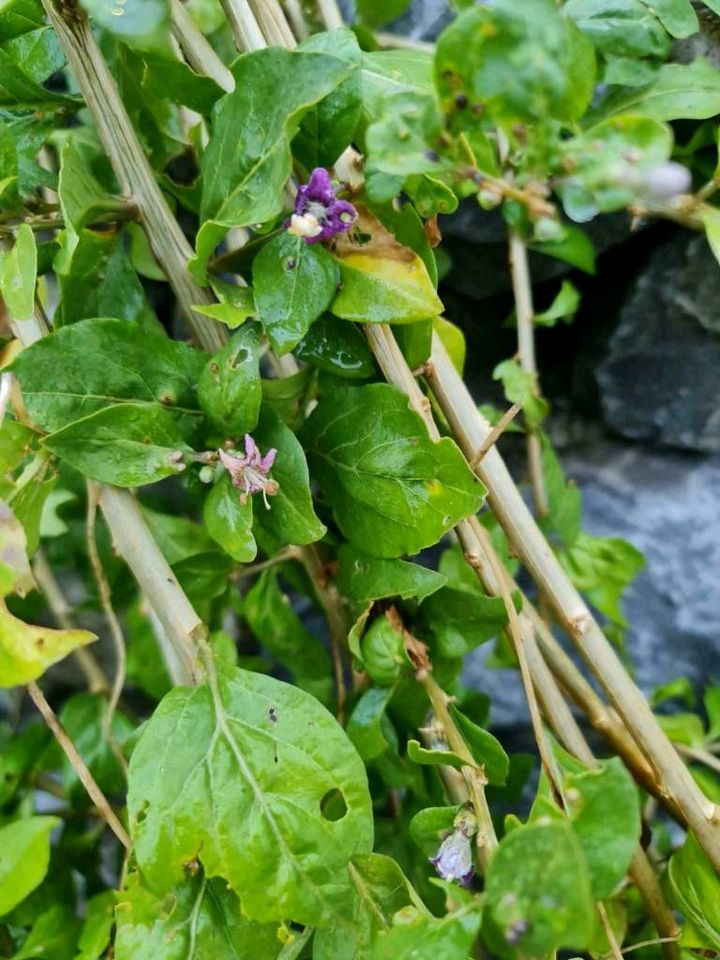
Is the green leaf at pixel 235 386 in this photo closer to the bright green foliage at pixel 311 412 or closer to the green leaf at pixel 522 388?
the bright green foliage at pixel 311 412

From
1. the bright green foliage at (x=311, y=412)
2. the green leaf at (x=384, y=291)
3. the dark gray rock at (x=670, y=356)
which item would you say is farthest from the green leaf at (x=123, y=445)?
the dark gray rock at (x=670, y=356)

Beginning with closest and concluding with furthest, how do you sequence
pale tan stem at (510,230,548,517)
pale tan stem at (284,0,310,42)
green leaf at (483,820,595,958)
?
1. green leaf at (483,820,595,958)
2. pale tan stem at (284,0,310,42)
3. pale tan stem at (510,230,548,517)

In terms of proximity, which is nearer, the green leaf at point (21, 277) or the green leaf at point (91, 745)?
the green leaf at point (21, 277)

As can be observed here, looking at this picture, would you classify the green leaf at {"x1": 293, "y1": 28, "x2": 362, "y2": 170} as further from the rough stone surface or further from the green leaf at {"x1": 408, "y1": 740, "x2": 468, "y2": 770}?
the rough stone surface

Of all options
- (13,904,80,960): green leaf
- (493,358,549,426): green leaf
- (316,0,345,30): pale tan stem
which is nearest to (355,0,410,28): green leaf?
(316,0,345,30): pale tan stem

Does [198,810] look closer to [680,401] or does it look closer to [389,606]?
[389,606]

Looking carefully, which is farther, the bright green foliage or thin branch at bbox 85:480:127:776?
thin branch at bbox 85:480:127:776

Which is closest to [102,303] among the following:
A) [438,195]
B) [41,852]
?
[438,195]
